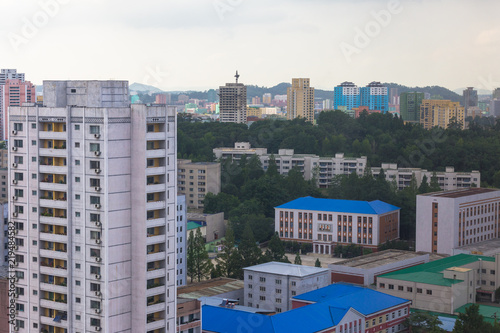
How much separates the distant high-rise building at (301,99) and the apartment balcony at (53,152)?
218 ft

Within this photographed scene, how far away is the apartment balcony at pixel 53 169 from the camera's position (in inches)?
441

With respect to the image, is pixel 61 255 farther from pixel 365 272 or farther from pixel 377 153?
pixel 377 153

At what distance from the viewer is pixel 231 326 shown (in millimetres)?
15500

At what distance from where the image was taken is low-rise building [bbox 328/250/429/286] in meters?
20.8

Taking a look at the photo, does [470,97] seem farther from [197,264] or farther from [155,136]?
[155,136]

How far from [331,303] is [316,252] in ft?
38.3

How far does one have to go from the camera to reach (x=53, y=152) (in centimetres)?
1129

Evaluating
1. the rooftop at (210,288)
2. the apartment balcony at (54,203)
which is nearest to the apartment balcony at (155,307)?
the apartment balcony at (54,203)

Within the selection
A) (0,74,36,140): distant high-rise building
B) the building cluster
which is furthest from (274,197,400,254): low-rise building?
(0,74,36,140): distant high-rise building

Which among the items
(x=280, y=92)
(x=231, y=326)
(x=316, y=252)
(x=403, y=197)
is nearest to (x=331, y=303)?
(x=231, y=326)

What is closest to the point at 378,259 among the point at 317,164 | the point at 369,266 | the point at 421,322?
the point at 369,266

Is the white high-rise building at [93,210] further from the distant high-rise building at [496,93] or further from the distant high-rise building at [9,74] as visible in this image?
the distant high-rise building at [496,93]

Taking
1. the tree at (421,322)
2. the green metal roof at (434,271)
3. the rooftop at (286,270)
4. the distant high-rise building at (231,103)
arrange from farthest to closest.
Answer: the distant high-rise building at (231,103), the green metal roof at (434,271), the rooftop at (286,270), the tree at (421,322)

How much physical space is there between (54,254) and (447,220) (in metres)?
16.4
